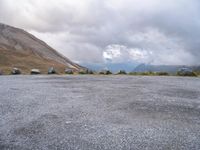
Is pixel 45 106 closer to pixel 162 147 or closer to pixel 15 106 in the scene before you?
pixel 15 106

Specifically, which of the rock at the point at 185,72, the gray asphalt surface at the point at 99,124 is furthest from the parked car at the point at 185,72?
the gray asphalt surface at the point at 99,124

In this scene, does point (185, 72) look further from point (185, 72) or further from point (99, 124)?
point (99, 124)

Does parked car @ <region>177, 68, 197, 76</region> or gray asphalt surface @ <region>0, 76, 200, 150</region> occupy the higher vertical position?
parked car @ <region>177, 68, 197, 76</region>

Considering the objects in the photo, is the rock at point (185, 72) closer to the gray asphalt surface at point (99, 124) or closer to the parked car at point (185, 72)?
the parked car at point (185, 72)

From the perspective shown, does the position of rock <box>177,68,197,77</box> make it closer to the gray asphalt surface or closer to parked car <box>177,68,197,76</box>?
parked car <box>177,68,197,76</box>

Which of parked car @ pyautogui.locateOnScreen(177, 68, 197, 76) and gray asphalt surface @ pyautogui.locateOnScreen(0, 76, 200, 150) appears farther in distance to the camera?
parked car @ pyautogui.locateOnScreen(177, 68, 197, 76)

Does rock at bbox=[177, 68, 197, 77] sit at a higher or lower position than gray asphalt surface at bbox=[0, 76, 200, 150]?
higher

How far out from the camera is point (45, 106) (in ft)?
50.2

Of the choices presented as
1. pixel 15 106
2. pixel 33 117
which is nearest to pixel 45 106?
pixel 15 106

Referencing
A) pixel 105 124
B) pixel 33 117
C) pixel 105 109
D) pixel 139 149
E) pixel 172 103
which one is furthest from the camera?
pixel 172 103

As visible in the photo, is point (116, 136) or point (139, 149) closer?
point (139, 149)

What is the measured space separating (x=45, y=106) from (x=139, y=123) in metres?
5.24

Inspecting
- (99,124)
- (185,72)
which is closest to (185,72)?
(185,72)

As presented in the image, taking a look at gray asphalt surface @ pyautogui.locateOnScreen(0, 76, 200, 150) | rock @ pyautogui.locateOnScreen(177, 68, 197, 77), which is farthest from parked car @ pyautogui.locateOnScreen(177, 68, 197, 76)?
gray asphalt surface @ pyautogui.locateOnScreen(0, 76, 200, 150)
